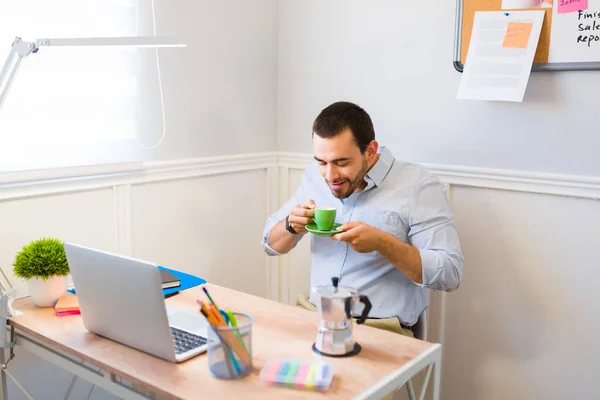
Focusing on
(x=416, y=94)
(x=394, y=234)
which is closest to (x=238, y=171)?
(x=416, y=94)

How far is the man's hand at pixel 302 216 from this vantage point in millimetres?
1909

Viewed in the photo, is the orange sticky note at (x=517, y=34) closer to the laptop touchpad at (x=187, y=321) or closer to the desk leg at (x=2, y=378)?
the laptop touchpad at (x=187, y=321)

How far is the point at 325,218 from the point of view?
1.81 m

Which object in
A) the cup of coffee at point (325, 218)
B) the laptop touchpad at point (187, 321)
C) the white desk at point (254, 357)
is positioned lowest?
the white desk at point (254, 357)

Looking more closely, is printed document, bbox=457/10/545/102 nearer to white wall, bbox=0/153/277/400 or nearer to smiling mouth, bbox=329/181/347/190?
smiling mouth, bbox=329/181/347/190

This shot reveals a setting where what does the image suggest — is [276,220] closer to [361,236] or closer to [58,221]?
[361,236]

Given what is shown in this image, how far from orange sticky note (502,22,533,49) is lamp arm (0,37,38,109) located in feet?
4.69

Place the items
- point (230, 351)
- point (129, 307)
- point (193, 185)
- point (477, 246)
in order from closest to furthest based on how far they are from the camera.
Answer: point (230, 351) → point (129, 307) → point (477, 246) → point (193, 185)

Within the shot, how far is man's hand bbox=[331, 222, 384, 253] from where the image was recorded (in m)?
1.76

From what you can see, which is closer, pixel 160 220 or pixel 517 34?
pixel 517 34

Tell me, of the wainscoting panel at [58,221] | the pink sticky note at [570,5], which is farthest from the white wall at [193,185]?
the pink sticky note at [570,5]

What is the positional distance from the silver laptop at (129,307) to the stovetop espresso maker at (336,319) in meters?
0.28

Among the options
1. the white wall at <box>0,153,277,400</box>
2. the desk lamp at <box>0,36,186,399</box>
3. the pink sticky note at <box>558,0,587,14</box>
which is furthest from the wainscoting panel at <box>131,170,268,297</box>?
the pink sticky note at <box>558,0,587,14</box>

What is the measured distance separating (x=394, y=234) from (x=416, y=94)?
25.8 inches
